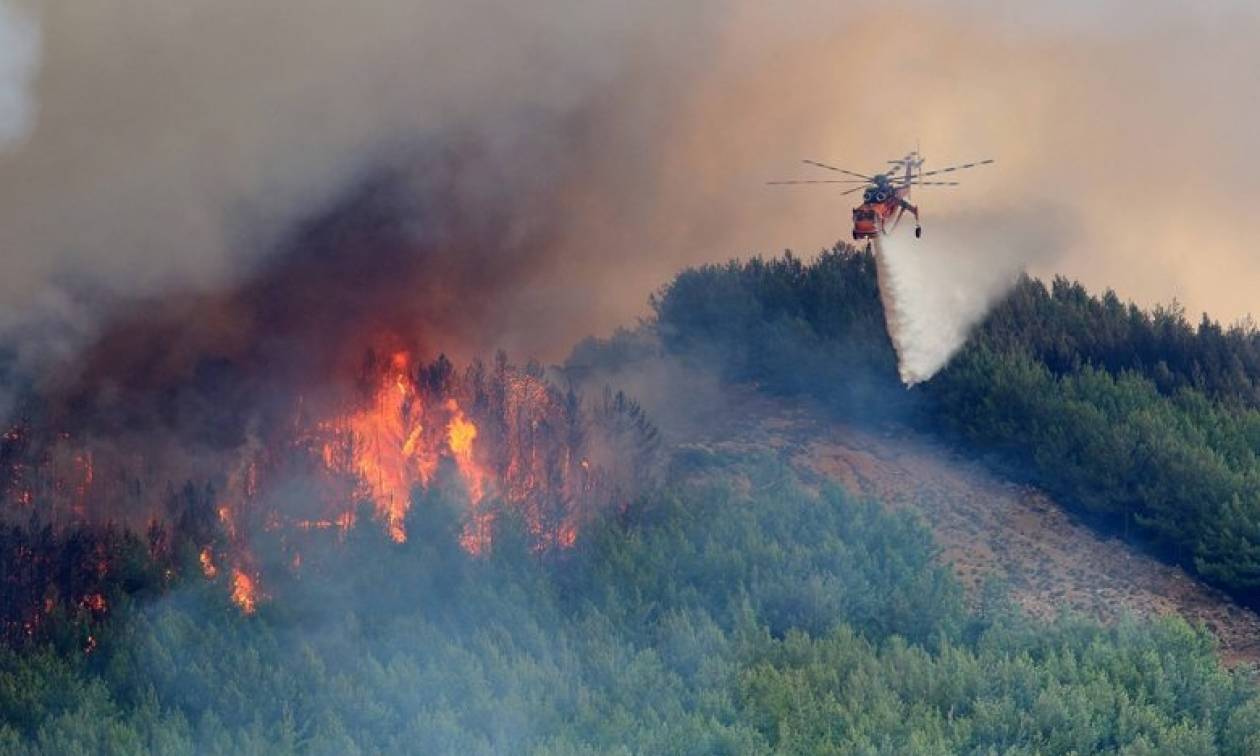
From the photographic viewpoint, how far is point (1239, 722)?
37750 millimetres

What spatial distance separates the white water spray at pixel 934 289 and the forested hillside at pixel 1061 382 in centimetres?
52

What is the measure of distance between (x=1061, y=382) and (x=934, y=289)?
4.68 metres

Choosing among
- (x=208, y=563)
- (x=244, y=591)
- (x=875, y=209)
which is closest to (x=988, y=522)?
(x=875, y=209)

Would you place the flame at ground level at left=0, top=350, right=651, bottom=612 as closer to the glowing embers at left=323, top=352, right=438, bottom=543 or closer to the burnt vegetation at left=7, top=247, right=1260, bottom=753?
the glowing embers at left=323, top=352, right=438, bottom=543

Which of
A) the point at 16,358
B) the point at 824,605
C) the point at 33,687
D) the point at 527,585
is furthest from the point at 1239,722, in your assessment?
the point at 16,358

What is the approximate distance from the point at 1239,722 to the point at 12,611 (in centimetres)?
2448

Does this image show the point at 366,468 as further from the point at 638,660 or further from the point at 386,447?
the point at 638,660

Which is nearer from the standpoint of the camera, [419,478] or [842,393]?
[419,478]

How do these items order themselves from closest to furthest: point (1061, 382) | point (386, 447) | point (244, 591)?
point (244, 591) → point (386, 447) → point (1061, 382)

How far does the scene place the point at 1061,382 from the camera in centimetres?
5422

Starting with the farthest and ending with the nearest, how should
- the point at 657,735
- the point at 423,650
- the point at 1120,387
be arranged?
the point at 1120,387
the point at 423,650
the point at 657,735

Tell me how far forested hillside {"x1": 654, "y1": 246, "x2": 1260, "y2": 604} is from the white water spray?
0.52 meters

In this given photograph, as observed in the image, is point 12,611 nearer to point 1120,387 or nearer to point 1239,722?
point 1239,722

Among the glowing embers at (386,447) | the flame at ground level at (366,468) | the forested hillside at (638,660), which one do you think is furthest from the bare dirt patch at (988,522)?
the glowing embers at (386,447)
